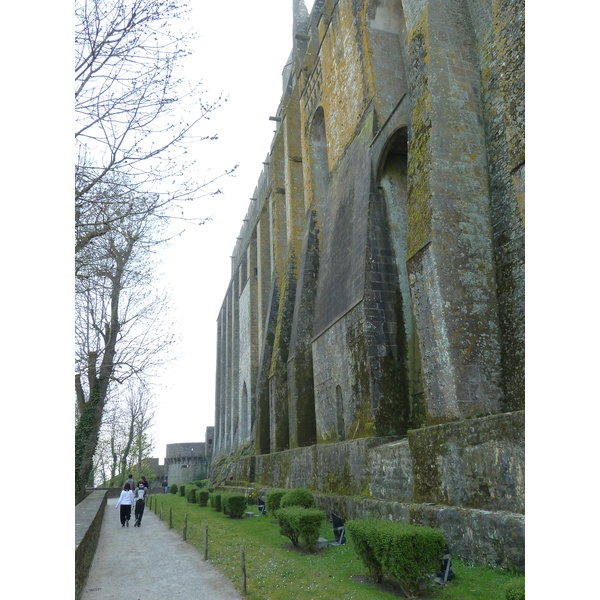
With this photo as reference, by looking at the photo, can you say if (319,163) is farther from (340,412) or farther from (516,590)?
(516,590)

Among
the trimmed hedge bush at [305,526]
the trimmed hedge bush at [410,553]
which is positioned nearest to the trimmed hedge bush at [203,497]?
the trimmed hedge bush at [305,526]

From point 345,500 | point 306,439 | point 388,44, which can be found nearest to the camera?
point 345,500

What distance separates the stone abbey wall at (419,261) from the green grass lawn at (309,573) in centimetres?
47

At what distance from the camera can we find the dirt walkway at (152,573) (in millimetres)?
5995

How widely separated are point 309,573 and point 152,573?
8.60ft

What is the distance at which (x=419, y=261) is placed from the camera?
23.9ft

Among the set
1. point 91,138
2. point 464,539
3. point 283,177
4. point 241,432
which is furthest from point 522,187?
point 241,432

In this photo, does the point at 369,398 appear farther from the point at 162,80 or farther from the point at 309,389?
the point at 162,80

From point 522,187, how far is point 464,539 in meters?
4.06

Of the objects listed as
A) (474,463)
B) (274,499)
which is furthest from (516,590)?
(274,499)

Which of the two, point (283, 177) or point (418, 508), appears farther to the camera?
point (283, 177)

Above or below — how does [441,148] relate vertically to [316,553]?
above

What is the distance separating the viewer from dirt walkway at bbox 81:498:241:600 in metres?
5.99

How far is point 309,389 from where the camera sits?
13.9 m
